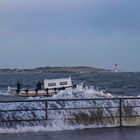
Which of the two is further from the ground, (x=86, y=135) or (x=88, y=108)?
(x=88, y=108)

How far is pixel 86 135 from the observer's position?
51.0ft

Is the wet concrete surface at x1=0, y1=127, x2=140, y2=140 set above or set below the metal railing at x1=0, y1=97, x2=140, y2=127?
below

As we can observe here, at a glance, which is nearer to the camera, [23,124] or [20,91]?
[23,124]

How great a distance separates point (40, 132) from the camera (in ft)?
53.8

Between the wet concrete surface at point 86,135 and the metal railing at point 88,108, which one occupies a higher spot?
the metal railing at point 88,108

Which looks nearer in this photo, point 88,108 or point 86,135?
point 86,135

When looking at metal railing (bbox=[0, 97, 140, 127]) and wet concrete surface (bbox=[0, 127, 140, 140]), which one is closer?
wet concrete surface (bbox=[0, 127, 140, 140])

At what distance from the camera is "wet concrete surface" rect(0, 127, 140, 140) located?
15.1 meters

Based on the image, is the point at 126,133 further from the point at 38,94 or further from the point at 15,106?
the point at 38,94

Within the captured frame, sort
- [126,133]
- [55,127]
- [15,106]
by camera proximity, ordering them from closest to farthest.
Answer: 1. [126,133]
2. [55,127]
3. [15,106]

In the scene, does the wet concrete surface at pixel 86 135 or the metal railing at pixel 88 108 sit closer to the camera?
the wet concrete surface at pixel 86 135

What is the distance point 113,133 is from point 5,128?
3728 millimetres

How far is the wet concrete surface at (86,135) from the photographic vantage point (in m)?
15.1

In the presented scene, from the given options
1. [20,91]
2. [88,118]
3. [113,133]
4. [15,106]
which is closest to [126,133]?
[113,133]
